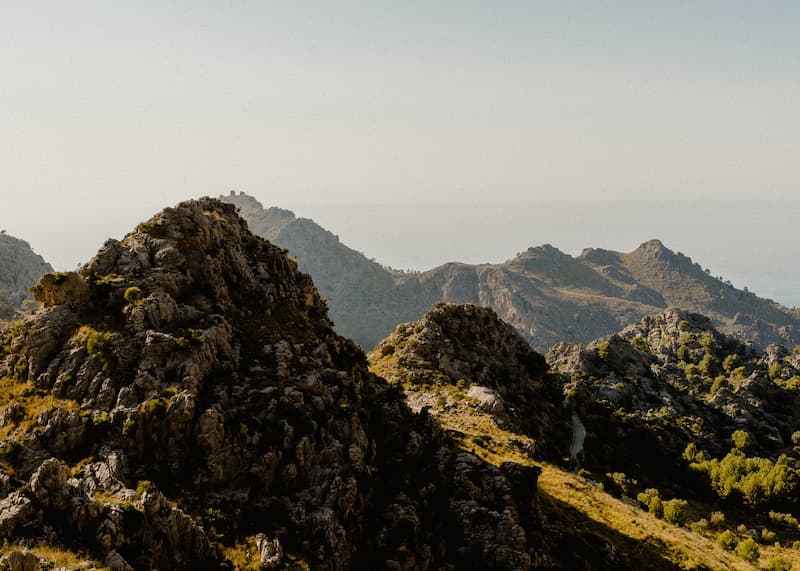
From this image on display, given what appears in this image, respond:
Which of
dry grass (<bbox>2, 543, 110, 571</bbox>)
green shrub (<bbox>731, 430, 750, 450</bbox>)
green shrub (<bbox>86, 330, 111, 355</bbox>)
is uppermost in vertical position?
green shrub (<bbox>86, 330, 111, 355</bbox>)

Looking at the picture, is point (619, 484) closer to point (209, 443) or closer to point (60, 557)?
point (209, 443)

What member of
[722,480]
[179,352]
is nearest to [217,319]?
[179,352]

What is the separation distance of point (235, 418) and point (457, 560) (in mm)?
21159

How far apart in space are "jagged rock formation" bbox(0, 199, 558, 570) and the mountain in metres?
12.7

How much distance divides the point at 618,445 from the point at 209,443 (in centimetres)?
9777

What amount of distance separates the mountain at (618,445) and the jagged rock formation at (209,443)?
498 inches

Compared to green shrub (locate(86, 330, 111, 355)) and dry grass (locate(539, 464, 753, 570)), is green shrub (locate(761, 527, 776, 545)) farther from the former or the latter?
green shrub (locate(86, 330, 111, 355))

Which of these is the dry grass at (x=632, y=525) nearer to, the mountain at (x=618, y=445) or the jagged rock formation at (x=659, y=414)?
the mountain at (x=618, y=445)

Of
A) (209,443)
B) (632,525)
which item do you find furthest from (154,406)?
(632,525)

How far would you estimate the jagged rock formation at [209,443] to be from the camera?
111ft

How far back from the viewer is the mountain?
64375 mm

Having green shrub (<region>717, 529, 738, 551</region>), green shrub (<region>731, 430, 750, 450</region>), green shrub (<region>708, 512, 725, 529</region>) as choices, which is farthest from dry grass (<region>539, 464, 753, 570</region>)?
green shrub (<region>731, 430, 750, 450</region>)

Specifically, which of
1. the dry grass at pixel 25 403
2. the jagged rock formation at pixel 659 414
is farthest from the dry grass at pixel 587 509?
the dry grass at pixel 25 403

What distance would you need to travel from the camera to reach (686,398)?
16462 cm
